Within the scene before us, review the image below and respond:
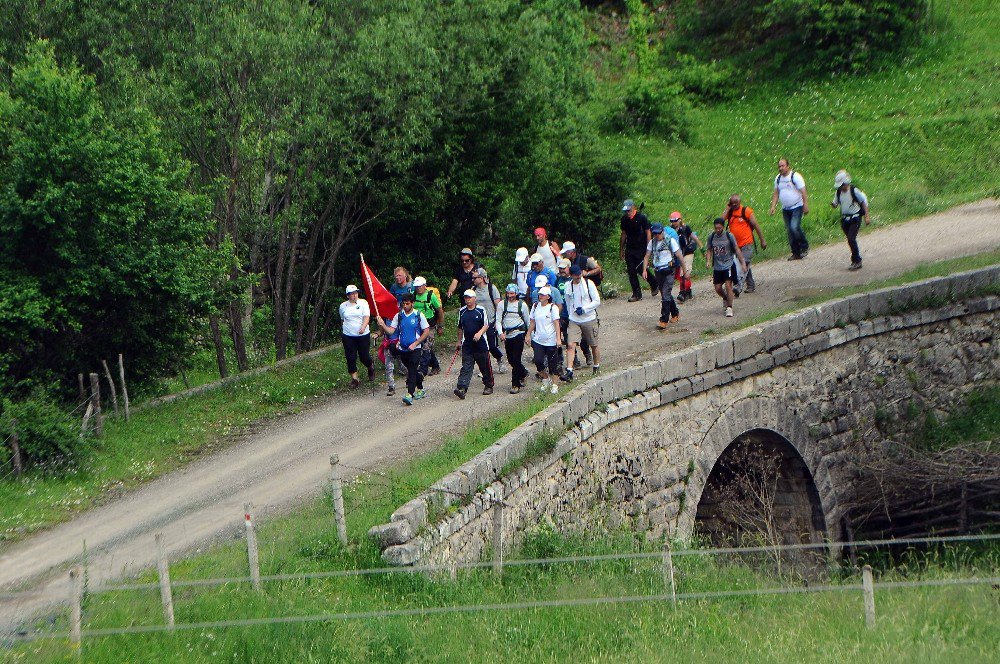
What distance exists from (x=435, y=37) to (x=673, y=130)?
39.4 feet

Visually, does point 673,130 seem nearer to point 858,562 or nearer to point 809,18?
point 809,18

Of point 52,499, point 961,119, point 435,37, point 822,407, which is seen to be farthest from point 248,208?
point 961,119

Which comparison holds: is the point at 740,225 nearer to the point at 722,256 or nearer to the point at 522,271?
the point at 722,256

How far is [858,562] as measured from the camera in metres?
17.1

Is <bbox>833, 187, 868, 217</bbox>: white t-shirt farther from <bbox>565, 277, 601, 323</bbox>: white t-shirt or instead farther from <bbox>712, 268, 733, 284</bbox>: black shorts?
<bbox>565, 277, 601, 323</bbox>: white t-shirt

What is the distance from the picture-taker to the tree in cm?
1555

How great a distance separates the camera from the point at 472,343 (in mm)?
15297

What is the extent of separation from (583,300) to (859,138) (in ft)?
55.8

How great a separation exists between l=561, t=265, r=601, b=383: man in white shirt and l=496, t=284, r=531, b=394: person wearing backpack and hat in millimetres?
586

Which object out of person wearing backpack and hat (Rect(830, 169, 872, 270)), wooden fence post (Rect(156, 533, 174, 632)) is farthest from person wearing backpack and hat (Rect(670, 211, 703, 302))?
wooden fence post (Rect(156, 533, 174, 632))

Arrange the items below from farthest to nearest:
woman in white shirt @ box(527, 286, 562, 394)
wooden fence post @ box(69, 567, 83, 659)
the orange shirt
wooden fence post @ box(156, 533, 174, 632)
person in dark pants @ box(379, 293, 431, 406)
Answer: the orange shirt → person in dark pants @ box(379, 293, 431, 406) → woman in white shirt @ box(527, 286, 562, 394) → wooden fence post @ box(156, 533, 174, 632) → wooden fence post @ box(69, 567, 83, 659)

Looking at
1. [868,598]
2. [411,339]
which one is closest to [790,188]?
[411,339]

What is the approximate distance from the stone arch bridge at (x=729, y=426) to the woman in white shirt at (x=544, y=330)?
1.56 m

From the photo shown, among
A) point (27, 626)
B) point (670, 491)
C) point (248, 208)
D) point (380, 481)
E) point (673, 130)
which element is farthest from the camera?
point (673, 130)
